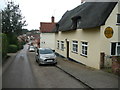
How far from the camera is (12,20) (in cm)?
3975

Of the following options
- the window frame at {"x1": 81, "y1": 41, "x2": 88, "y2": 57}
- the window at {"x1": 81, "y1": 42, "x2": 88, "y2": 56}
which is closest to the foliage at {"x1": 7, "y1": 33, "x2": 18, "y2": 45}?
the window frame at {"x1": 81, "y1": 41, "x2": 88, "y2": 57}

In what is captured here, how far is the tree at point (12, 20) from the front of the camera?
38.1 meters

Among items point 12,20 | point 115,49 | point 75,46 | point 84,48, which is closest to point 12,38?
point 12,20

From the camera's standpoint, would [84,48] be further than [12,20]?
No

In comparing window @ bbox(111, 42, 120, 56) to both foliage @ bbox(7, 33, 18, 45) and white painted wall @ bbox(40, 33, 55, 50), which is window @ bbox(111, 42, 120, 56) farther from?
foliage @ bbox(7, 33, 18, 45)

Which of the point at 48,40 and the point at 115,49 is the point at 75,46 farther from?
the point at 48,40

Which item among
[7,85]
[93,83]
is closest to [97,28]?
[93,83]

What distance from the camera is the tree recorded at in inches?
1501

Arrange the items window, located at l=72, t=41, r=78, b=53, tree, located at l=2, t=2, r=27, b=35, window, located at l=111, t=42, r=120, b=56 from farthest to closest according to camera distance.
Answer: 1. tree, located at l=2, t=2, r=27, b=35
2. window, located at l=72, t=41, r=78, b=53
3. window, located at l=111, t=42, r=120, b=56

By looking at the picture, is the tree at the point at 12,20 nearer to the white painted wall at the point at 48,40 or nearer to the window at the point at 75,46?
the white painted wall at the point at 48,40

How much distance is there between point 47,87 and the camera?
838 cm

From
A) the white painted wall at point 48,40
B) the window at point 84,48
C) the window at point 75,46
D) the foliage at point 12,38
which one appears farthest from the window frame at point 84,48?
the foliage at point 12,38

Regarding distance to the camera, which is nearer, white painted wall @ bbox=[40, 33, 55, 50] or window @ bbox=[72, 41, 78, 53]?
window @ bbox=[72, 41, 78, 53]

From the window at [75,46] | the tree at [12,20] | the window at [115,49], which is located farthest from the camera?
the tree at [12,20]
